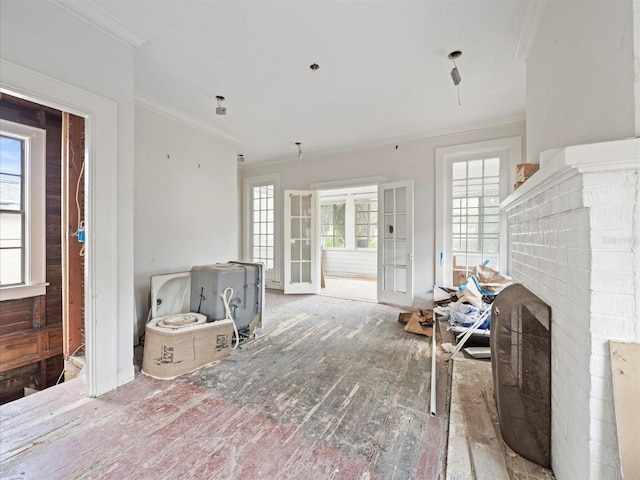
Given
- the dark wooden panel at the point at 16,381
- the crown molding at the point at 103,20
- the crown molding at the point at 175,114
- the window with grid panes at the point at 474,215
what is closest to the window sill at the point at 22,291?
the dark wooden panel at the point at 16,381

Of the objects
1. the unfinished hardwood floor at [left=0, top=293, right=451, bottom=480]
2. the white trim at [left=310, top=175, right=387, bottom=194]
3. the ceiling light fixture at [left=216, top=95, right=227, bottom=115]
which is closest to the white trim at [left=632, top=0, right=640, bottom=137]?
the unfinished hardwood floor at [left=0, top=293, right=451, bottom=480]

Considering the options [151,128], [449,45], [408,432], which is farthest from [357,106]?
[408,432]

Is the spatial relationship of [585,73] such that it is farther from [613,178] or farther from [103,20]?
[103,20]

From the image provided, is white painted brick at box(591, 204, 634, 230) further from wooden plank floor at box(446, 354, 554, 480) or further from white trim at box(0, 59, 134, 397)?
white trim at box(0, 59, 134, 397)

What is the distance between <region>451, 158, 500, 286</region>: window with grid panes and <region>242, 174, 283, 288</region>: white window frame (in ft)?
10.6

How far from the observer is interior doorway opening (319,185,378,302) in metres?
7.42

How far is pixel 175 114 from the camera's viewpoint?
3.26 m

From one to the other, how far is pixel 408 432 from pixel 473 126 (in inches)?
147

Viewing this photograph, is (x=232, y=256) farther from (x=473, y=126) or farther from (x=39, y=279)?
(x=473, y=126)

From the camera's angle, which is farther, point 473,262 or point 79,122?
point 473,262

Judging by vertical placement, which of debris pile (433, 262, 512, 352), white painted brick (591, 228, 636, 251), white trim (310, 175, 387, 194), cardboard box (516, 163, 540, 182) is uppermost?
white trim (310, 175, 387, 194)

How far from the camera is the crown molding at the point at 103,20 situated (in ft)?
5.63

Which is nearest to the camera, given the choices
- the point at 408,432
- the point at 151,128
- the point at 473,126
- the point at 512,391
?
the point at 512,391

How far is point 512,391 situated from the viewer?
1.33 meters
